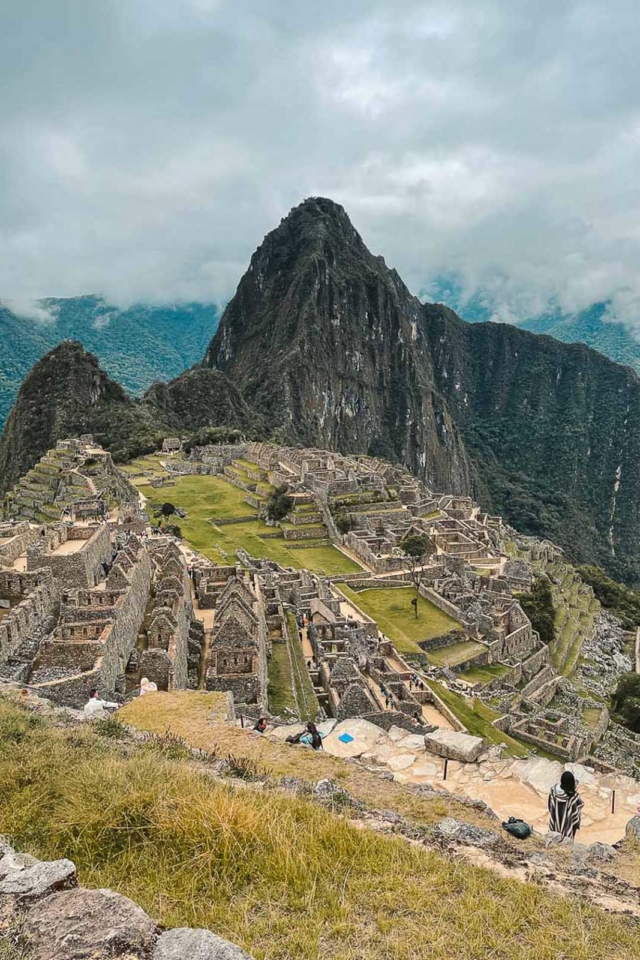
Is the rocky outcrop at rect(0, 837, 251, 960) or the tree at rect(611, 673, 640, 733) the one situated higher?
the rocky outcrop at rect(0, 837, 251, 960)

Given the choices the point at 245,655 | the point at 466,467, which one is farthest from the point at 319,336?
the point at 245,655

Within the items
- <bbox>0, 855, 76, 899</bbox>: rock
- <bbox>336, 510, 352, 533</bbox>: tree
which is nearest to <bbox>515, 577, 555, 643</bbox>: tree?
<bbox>336, 510, 352, 533</bbox>: tree

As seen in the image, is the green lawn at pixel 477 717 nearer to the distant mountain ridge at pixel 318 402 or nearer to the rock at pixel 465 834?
the rock at pixel 465 834

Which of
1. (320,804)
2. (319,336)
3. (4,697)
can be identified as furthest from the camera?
(319,336)

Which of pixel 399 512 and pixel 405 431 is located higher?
pixel 405 431

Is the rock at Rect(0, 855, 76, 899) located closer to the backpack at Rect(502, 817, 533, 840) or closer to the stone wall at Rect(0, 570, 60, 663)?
the backpack at Rect(502, 817, 533, 840)

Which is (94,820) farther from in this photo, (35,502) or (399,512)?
(399,512)
